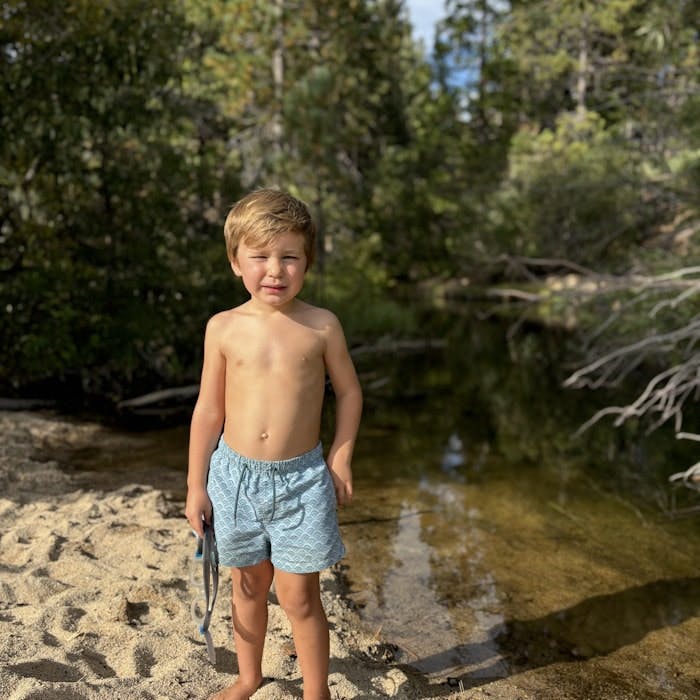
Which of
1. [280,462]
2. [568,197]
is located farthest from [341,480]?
[568,197]

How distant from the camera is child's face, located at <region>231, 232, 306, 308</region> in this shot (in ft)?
7.91

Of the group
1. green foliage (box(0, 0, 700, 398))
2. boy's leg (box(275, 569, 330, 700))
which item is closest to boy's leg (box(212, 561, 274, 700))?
boy's leg (box(275, 569, 330, 700))

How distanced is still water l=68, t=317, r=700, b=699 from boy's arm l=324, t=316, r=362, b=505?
122 cm

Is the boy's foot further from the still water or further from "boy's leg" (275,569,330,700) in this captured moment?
the still water

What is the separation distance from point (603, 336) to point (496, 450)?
4818mm

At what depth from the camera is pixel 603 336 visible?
11.4 metres

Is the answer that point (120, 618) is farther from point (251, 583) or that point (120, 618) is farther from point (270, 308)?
point (270, 308)

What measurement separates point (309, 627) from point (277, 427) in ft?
2.32

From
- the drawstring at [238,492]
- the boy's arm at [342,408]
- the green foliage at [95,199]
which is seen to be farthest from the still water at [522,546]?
the green foliage at [95,199]

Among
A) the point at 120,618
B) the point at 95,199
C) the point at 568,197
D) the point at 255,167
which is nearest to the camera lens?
the point at 120,618

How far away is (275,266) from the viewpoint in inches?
94.7

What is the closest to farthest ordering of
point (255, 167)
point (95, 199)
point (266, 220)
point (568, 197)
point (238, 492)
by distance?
point (266, 220), point (238, 492), point (95, 199), point (255, 167), point (568, 197)

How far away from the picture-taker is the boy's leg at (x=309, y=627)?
2471mm

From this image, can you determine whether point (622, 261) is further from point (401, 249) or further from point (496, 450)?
point (401, 249)
